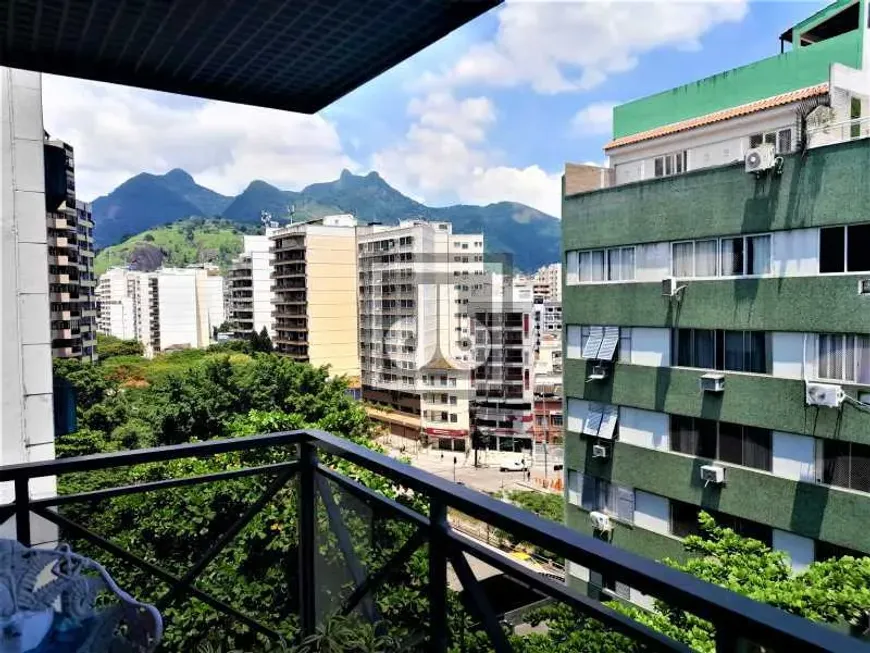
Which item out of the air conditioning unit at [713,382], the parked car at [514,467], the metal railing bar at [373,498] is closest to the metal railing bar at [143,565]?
the metal railing bar at [373,498]

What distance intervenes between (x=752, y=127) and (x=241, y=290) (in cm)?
4120

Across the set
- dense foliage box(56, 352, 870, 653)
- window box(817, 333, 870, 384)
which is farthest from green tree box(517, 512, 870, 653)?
window box(817, 333, 870, 384)

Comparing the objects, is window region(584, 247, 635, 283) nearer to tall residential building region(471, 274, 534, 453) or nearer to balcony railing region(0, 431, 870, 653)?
balcony railing region(0, 431, 870, 653)

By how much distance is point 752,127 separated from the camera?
9906 millimetres

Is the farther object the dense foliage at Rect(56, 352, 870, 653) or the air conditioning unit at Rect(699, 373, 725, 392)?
the air conditioning unit at Rect(699, 373, 725, 392)

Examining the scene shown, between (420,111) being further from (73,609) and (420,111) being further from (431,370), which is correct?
(73,609)

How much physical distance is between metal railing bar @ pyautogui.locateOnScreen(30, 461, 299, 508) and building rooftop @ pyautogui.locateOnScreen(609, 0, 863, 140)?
10.8m

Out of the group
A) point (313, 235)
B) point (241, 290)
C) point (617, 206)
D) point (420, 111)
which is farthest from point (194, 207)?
point (617, 206)

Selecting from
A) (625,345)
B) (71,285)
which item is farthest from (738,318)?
(71,285)

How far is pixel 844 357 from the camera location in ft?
23.2

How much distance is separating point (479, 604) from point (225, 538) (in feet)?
2.86

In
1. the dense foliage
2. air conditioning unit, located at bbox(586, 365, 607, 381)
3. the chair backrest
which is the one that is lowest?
air conditioning unit, located at bbox(586, 365, 607, 381)

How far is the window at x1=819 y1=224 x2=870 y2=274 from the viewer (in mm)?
6863

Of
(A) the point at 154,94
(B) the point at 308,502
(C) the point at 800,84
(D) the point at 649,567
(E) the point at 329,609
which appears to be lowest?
(E) the point at 329,609
